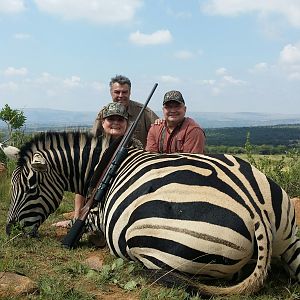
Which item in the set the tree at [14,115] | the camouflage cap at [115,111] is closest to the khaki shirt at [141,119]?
the camouflage cap at [115,111]

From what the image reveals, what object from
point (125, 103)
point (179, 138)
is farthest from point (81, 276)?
point (125, 103)

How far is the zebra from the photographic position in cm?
280

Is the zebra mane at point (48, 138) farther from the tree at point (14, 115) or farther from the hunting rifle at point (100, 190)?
the tree at point (14, 115)

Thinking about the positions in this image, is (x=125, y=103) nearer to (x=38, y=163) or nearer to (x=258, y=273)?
(x=38, y=163)

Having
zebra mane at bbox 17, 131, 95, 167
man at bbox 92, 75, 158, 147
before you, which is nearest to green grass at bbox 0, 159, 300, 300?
zebra mane at bbox 17, 131, 95, 167

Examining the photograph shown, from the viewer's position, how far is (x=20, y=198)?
171 inches

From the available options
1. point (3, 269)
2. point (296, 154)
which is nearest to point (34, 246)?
point (3, 269)

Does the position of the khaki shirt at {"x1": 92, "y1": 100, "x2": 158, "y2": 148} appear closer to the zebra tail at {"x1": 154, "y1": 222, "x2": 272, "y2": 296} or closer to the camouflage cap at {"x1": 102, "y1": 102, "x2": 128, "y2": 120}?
the camouflage cap at {"x1": 102, "y1": 102, "x2": 128, "y2": 120}

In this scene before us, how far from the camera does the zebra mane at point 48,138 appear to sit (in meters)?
4.59

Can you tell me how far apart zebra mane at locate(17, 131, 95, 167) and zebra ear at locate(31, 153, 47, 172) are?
0.28 metres

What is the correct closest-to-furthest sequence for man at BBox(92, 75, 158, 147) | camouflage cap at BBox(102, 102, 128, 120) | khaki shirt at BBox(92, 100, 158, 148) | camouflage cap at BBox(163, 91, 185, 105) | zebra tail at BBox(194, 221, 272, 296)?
zebra tail at BBox(194, 221, 272, 296), camouflage cap at BBox(102, 102, 128, 120), camouflage cap at BBox(163, 91, 185, 105), man at BBox(92, 75, 158, 147), khaki shirt at BBox(92, 100, 158, 148)

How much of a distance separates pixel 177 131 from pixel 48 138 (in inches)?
57.8

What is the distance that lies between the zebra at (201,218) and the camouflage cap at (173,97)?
1.31 meters

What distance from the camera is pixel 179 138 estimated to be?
506 cm
